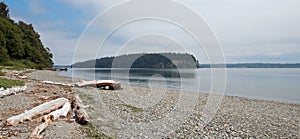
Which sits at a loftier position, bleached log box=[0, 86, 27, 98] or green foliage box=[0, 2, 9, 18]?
green foliage box=[0, 2, 9, 18]

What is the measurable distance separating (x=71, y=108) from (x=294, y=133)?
421 inches

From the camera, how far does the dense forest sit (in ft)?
187

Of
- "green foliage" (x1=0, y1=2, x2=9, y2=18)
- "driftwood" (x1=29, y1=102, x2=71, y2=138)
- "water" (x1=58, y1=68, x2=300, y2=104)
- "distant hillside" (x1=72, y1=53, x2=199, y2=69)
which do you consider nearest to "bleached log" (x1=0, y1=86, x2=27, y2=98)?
"driftwood" (x1=29, y1=102, x2=71, y2=138)

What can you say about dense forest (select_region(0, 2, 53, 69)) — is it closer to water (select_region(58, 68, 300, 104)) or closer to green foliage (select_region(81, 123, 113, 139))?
water (select_region(58, 68, 300, 104))

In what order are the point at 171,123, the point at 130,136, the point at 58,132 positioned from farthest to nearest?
the point at 171,123 < the point at 130,136 < the point at 58,132

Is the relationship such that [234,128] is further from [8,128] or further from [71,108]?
[8,128]

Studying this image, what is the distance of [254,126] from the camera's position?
12672mm

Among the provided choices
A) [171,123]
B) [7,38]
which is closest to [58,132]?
[171,123]

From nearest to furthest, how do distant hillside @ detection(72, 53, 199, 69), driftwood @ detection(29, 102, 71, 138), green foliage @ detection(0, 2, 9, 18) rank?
driftwood @ detection(29, 102, 71, 138) → distant hillside @ detection(72, 53, 199, 69) → green foliage @ detection(0, 2, 9, 18)

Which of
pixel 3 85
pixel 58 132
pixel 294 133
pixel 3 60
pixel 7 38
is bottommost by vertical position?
pixel 294 133

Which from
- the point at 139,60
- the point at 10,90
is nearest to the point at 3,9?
the point at 139,60

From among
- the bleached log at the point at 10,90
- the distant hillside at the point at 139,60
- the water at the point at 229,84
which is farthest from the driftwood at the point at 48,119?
the water at the point at 229,84

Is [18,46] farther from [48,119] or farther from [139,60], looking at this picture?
[48,119]

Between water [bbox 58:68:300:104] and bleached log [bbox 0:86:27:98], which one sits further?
water [bbox 58:68:300:104]
